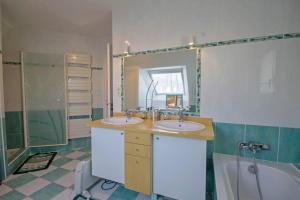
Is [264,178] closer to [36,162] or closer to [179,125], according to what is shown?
[179,125]

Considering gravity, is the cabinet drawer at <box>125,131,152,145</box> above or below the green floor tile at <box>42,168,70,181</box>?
above

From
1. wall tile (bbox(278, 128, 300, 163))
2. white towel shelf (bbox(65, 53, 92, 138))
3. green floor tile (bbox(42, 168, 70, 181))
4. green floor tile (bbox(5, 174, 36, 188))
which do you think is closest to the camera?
wall tile (bbox(278, 128, 300, 163))

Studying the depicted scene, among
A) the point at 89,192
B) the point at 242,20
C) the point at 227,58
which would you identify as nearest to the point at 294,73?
the point at 227,58

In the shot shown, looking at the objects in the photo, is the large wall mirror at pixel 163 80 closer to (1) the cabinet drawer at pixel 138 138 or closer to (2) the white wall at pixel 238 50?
(2) the white wall at pixel 238 50

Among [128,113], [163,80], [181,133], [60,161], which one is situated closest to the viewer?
[181,133]

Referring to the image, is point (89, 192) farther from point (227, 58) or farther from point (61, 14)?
point (61, 14)

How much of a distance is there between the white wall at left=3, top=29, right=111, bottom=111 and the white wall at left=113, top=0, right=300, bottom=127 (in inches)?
61.3

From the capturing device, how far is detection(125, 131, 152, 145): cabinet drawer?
1.48 metres

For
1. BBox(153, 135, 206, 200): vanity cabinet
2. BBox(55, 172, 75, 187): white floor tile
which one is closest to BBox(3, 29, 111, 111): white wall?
BBox(55, 172, 75, 187): white floor tile

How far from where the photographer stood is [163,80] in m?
1.95

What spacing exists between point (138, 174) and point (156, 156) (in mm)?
272

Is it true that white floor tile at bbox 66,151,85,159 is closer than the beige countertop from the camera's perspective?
No

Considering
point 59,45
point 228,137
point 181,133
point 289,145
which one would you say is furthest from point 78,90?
point 289,145

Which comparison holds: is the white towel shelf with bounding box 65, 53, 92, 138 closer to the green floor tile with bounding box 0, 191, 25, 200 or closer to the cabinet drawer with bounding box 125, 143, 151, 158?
the green floor tile with bounding box 0, 191, 25, 200
